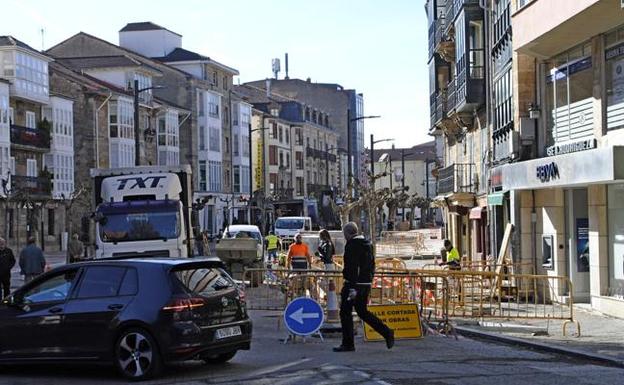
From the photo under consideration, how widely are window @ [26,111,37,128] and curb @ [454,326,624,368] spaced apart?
48.5m

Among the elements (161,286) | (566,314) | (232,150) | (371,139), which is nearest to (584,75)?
A: (566,314)

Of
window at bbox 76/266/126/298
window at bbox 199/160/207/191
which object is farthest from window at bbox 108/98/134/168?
window at bbox 76/266/126/298

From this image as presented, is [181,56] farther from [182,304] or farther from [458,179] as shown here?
[182,304]

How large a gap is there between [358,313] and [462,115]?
78.8ft

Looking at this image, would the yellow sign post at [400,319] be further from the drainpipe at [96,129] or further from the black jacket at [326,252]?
the drainpipe at [96,129]

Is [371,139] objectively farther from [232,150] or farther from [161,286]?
[232,150]

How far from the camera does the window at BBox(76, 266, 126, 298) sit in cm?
1212

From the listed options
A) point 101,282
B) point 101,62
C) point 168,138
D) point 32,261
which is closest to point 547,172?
point 32,261

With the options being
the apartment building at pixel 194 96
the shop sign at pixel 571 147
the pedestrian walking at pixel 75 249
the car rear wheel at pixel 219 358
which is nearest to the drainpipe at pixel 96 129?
the apartment building at pixel 194 96

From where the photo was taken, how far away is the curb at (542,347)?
13.2 meters

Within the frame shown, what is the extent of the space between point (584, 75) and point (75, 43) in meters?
62.3

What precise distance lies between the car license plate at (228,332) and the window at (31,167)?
169 feet

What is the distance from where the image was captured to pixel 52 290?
1242cm

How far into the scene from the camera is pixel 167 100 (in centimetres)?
8338
